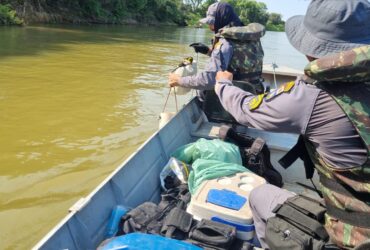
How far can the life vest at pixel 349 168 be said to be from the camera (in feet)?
5.31

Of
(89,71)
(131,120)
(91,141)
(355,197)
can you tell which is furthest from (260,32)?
(89,71)

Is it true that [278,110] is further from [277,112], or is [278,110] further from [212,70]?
[212,70]

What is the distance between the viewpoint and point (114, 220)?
97.6 inches

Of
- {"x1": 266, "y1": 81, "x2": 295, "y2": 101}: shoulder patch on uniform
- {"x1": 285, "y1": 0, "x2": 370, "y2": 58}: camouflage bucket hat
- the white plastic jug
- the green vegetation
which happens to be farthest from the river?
the green vegetation

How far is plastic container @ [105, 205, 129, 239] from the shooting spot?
8.03 ft

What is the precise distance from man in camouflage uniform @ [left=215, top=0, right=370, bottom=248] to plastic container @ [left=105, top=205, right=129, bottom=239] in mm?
1076

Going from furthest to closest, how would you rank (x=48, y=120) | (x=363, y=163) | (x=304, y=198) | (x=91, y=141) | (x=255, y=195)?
1. (x=48, y=120)
2. (x=91, y=141)
3. (x=255, y=195)
4. (x=304, y=198)
5. (x=363, y=163)

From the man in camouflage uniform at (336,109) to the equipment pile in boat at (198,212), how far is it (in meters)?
0.64

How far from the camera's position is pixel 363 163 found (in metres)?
1.68

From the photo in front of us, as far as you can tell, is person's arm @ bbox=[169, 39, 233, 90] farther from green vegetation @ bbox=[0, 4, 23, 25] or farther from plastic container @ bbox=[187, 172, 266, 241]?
green vegetation @ bbox=[0, 4, 23, 25]

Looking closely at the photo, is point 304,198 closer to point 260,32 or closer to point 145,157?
point 145,157

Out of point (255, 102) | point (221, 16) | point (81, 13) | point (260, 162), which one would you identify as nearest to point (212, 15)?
point (221, 16)

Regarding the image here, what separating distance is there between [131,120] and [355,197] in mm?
5491

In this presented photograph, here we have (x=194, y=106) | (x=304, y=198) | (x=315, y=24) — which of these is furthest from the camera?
(x=194, y=106)
